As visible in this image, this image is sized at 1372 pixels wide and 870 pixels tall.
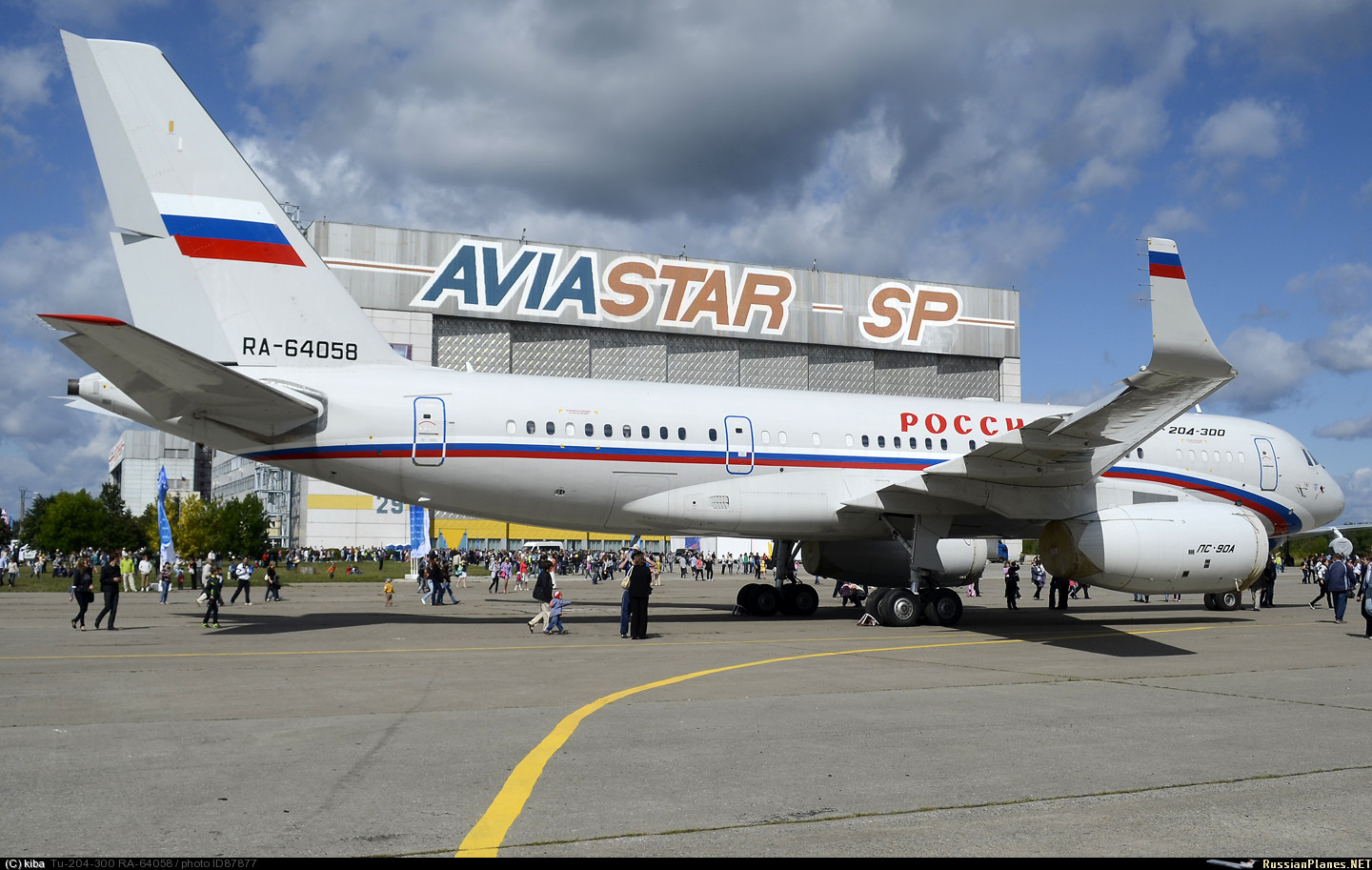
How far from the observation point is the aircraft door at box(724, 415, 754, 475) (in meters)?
17.7

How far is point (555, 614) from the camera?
16641 millimetres

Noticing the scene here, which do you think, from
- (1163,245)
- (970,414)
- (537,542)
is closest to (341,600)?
(970,414)

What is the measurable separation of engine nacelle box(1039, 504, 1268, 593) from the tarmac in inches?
57.1

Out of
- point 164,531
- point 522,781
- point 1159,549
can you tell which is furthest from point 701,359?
point 522,781

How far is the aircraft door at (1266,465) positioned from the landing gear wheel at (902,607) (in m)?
9.06

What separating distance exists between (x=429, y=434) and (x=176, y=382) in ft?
12.1

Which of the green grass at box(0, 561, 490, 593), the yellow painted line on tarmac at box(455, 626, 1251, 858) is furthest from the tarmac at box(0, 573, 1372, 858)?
the green grass at box(0, 561, 490, 593)

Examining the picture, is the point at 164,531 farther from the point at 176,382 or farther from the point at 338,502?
the point at 338,502

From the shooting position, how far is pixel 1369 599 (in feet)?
52.9

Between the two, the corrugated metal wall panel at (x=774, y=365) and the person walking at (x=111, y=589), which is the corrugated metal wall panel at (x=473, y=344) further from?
the person walking at (x=111, y=589)

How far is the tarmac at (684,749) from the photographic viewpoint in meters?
4.83

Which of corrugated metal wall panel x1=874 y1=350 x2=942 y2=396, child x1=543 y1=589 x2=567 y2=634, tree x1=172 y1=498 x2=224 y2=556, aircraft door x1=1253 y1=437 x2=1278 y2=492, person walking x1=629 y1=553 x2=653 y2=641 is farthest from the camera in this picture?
tree x1=172 y1=498 x2=224 y2=556

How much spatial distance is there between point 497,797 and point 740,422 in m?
12.8

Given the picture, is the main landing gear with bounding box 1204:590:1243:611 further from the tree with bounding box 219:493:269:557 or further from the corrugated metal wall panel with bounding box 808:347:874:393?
the tree with bounding box 219:493:269:557
